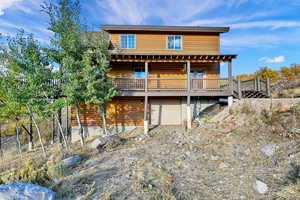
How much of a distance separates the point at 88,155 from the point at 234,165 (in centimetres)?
639

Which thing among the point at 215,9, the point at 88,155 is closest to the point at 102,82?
the point at 88,155

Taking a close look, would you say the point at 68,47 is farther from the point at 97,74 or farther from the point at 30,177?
the point at 30,177

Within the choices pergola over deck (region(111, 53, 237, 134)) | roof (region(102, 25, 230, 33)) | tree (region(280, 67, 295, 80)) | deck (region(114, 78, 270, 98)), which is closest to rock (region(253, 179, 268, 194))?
pergola over deck (region(111, 53, 237, 134))

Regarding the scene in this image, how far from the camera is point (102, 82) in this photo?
937 centimetres

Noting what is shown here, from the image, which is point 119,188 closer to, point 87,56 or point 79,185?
point 79,185

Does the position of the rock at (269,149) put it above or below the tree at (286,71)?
below

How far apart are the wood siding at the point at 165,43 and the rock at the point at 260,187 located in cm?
1077

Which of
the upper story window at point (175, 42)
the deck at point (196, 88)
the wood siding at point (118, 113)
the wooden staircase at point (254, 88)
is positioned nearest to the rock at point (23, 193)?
the deck at point (196, 88)

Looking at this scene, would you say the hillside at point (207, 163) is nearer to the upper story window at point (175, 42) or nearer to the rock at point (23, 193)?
the rock at point (23, 193)

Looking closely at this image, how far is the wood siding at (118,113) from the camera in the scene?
38.4 feet

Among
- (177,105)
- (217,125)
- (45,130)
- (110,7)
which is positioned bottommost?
(45,130)

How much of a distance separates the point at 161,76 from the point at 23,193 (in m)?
10.7

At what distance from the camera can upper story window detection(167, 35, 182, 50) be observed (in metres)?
13.2

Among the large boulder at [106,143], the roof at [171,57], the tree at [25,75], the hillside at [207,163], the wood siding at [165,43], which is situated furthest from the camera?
the wood siding at [165,43]
